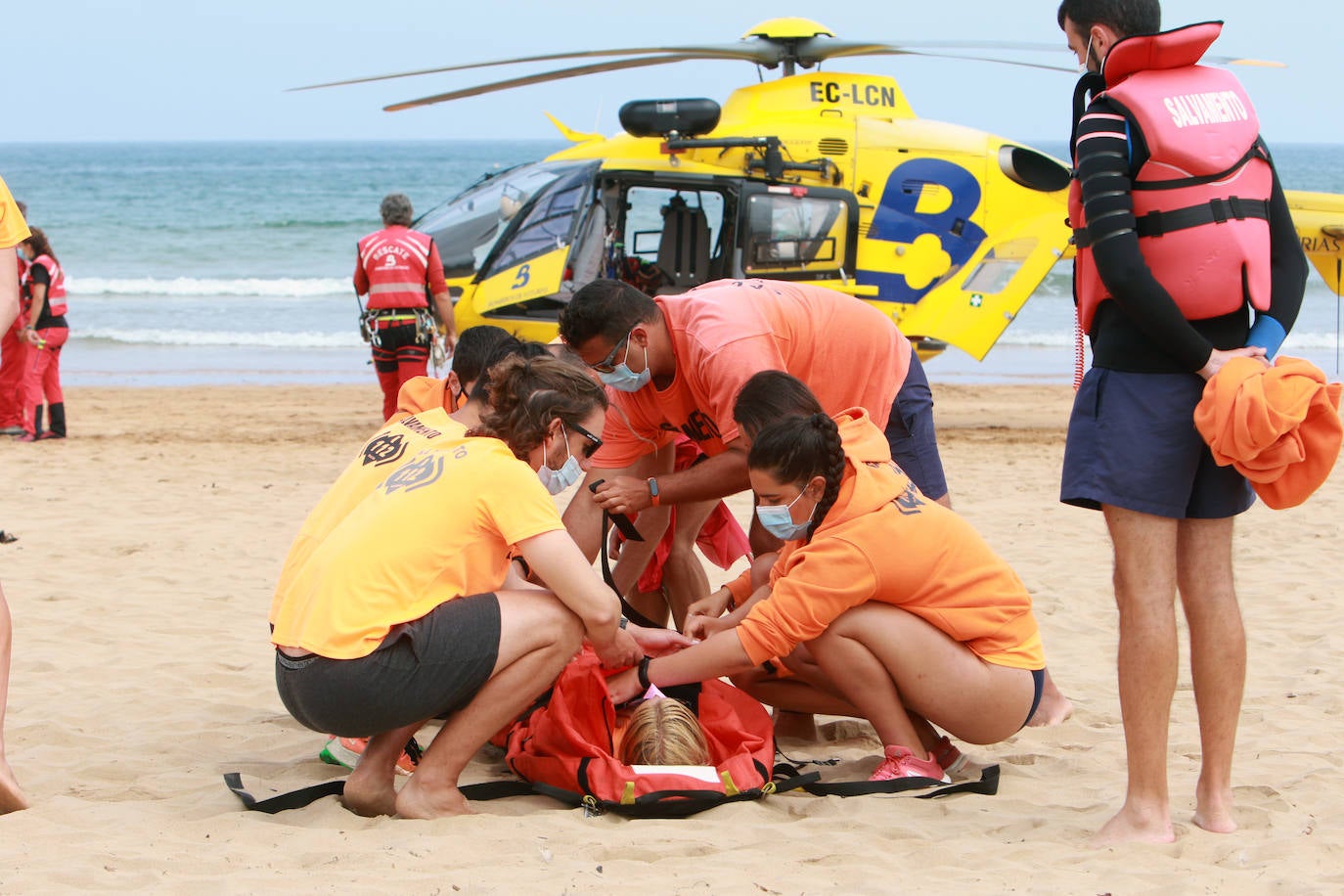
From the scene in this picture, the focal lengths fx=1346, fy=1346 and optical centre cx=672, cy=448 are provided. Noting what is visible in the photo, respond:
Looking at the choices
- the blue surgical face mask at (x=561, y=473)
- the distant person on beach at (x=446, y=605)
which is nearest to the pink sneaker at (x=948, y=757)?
the distant person on beach at (x=446, y=605)

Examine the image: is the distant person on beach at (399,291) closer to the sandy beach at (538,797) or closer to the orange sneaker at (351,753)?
the sandy beach at (538,797)

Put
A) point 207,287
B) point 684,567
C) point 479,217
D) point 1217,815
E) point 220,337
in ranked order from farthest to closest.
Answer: point 207,287 < point 220,337 < point 479,217 < point 684,567 < point 1217,815

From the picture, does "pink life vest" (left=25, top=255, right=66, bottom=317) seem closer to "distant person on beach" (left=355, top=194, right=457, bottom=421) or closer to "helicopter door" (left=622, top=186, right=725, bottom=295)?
"distant person on beach" (left=355, top=194, right=457, bottom=421)

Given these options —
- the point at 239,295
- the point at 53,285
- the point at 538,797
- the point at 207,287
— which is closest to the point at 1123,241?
the point at 538,797

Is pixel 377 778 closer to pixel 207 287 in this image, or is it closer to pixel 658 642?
pixel 658 642

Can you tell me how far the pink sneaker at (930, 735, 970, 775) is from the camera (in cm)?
381

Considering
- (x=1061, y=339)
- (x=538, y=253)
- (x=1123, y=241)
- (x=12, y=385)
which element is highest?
(x=1123, y=241)

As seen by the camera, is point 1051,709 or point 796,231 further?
point 796,231

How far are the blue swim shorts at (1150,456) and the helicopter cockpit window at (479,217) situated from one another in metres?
7.70

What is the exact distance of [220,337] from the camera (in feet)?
61.1

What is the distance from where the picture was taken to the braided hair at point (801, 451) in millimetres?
3289

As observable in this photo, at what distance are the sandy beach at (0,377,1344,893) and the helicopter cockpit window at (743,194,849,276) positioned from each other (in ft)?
10.0

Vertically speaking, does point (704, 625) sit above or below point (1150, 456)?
below

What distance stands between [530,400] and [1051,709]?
81.8 inches
